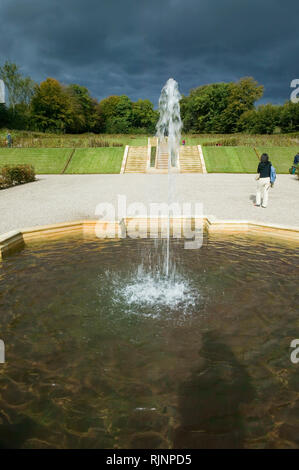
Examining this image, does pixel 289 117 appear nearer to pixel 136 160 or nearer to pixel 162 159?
pixel 162 159

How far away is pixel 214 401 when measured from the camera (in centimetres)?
309

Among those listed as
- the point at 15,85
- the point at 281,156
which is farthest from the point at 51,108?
the point at 281,156

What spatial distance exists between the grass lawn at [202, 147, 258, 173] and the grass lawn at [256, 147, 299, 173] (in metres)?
1.45

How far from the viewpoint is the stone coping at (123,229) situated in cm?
841

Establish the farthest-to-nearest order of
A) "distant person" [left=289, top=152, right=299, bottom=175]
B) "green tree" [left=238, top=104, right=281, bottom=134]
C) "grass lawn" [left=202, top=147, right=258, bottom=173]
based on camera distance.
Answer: "green tree" [left=238, top=104, right=281, bottom=134] → "grass lawn" [left=202, top=147, right=258, bottom=173] → "distant person" [left=289, top=152, right=299, bottom=175]

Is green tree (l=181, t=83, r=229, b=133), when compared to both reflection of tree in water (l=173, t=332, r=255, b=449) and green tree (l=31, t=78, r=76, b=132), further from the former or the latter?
reflection of tree in water (l=173, t=332, r=255, b=449)

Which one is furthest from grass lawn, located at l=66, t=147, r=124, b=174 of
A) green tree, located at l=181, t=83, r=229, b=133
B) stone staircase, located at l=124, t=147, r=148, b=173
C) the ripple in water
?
green tree, located at l=181, t=83, r=229, b=133

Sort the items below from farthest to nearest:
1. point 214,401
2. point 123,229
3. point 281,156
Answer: point 281,156 → point 123,229 → point 214,401

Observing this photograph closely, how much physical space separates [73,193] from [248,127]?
62429mm

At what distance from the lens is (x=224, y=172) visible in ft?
85.5

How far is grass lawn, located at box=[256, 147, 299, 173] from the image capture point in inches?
1020

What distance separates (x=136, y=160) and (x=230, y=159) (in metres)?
8.97

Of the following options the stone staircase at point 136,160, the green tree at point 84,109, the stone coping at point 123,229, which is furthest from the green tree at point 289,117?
the stone coping at point 123,229

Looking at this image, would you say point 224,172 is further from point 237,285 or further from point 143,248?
point 237,285
